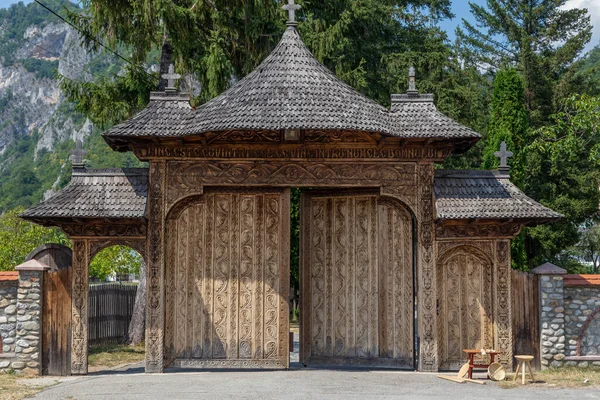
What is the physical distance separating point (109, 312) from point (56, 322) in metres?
6.80

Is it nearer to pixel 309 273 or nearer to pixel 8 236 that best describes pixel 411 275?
pixel 309 273

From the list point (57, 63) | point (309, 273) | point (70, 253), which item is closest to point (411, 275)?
point (309, 273)

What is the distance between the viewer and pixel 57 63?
147 metres

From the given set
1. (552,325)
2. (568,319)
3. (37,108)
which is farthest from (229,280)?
(37,108)

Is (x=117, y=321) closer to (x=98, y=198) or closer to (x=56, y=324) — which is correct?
(x=56, y=324)

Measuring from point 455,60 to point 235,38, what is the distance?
1282 centimetres

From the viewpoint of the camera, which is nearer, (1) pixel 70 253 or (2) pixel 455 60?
(1) pixel 70 253

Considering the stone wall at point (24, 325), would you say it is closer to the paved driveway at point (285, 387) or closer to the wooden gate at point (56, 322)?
the wooden gate at point (56, 322)

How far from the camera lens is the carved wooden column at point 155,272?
489 inches

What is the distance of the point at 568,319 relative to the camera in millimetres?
12953

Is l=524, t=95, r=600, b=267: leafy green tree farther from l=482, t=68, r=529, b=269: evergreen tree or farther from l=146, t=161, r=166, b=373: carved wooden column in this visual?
l=146, t=161, r=166, b=373: carved wooden column

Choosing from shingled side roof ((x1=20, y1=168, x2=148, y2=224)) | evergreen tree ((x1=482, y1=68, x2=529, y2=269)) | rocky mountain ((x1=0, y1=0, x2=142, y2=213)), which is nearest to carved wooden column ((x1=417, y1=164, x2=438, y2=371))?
shingled side roof ((x1=20, y1=168, x2=148, y2=224))

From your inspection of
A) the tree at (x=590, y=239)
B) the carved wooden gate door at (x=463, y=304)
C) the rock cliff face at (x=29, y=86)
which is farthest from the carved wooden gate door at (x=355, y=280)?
the rock cliff face at (x=29, y=86)

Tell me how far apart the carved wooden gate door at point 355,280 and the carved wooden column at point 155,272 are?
8.34ft
